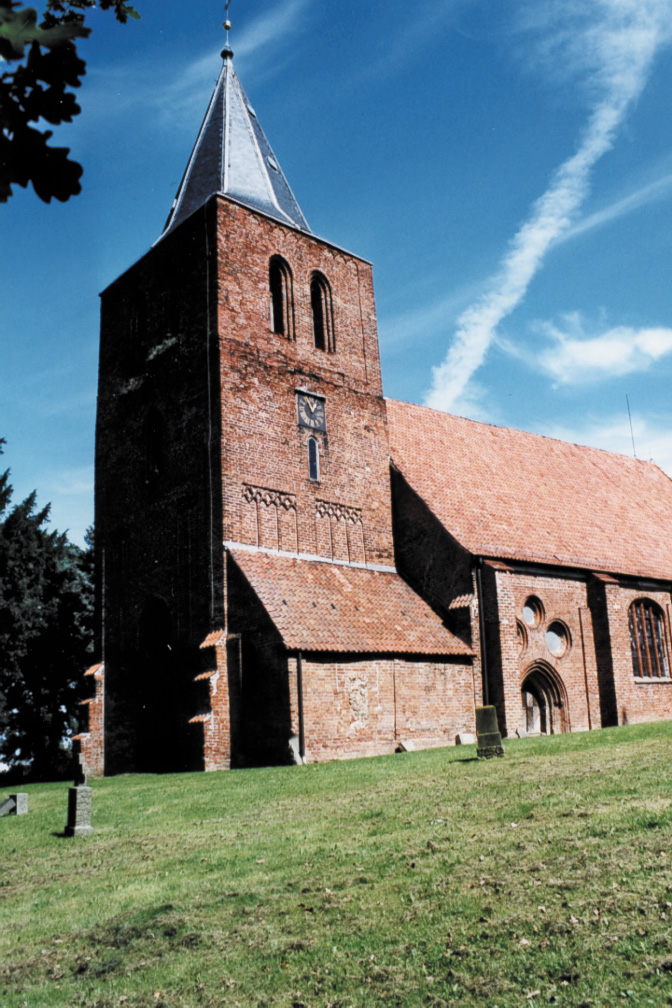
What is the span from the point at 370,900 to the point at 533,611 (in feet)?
61.4

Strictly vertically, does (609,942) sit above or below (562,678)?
below

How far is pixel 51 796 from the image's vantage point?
1741 cm

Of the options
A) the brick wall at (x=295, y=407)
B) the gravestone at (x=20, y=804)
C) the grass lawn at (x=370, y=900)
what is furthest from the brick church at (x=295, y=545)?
the grass lawn at (x=370, y=900)

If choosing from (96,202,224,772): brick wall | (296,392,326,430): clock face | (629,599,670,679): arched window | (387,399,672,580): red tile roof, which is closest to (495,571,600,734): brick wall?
(387,399,672,580): red tile roof

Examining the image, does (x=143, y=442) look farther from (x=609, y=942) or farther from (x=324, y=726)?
(x=609, y=942)

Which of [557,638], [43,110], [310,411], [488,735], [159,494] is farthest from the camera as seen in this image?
[557,638]

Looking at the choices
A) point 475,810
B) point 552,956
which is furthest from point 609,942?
point 475,810

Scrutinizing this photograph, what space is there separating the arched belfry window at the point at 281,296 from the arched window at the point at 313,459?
3.00 meters

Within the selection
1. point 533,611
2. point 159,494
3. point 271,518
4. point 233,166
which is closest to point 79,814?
point 271,518

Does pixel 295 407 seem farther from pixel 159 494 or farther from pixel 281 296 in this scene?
pixel 159 494

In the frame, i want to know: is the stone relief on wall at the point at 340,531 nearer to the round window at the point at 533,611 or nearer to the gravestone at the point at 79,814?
the round window at the point at 533,611

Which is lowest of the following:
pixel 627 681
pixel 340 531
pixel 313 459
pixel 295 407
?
pixel 627 681

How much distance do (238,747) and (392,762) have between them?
505cm

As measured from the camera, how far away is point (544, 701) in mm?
25188
